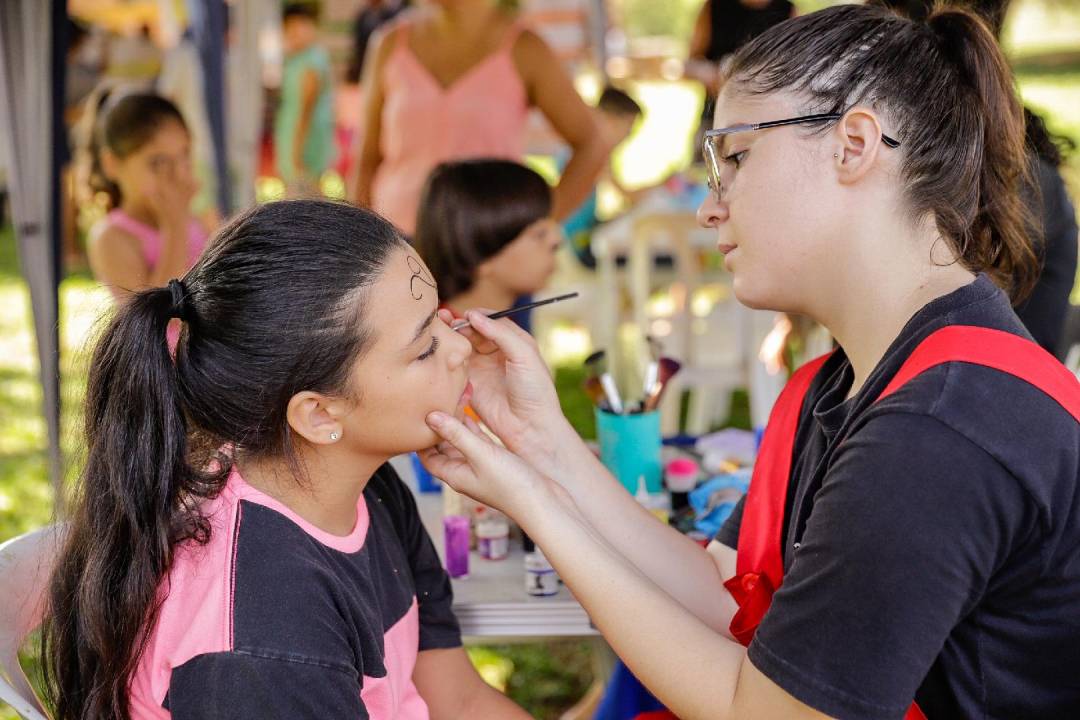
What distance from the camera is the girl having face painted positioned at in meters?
1.18

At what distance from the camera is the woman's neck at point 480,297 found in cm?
279

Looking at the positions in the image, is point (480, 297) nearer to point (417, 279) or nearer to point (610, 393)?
point (610, 393)

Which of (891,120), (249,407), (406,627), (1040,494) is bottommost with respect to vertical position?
(406,627)

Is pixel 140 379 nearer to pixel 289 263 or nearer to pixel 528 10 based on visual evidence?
pixel 289 263

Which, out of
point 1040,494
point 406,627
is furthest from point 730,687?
point 406,627

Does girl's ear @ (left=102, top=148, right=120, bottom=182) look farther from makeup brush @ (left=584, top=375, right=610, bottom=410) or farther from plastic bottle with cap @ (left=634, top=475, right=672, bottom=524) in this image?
plastic bottle with cap @ (left=634, top=475, right=672, bottom=524)

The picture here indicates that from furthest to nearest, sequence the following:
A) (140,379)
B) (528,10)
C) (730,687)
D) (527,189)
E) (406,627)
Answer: (528,10) → (527,189) → (406,627) → (140,379) → (730,687)

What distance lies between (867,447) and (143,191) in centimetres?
265

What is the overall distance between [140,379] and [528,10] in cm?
723

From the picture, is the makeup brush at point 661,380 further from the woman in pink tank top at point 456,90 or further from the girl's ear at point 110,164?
the girl's ear at point 110,164

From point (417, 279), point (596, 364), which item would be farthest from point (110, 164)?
point (417, 279)

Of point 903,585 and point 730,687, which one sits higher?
point 903,585

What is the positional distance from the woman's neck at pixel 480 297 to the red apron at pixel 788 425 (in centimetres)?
141

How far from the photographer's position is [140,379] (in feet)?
4.12
